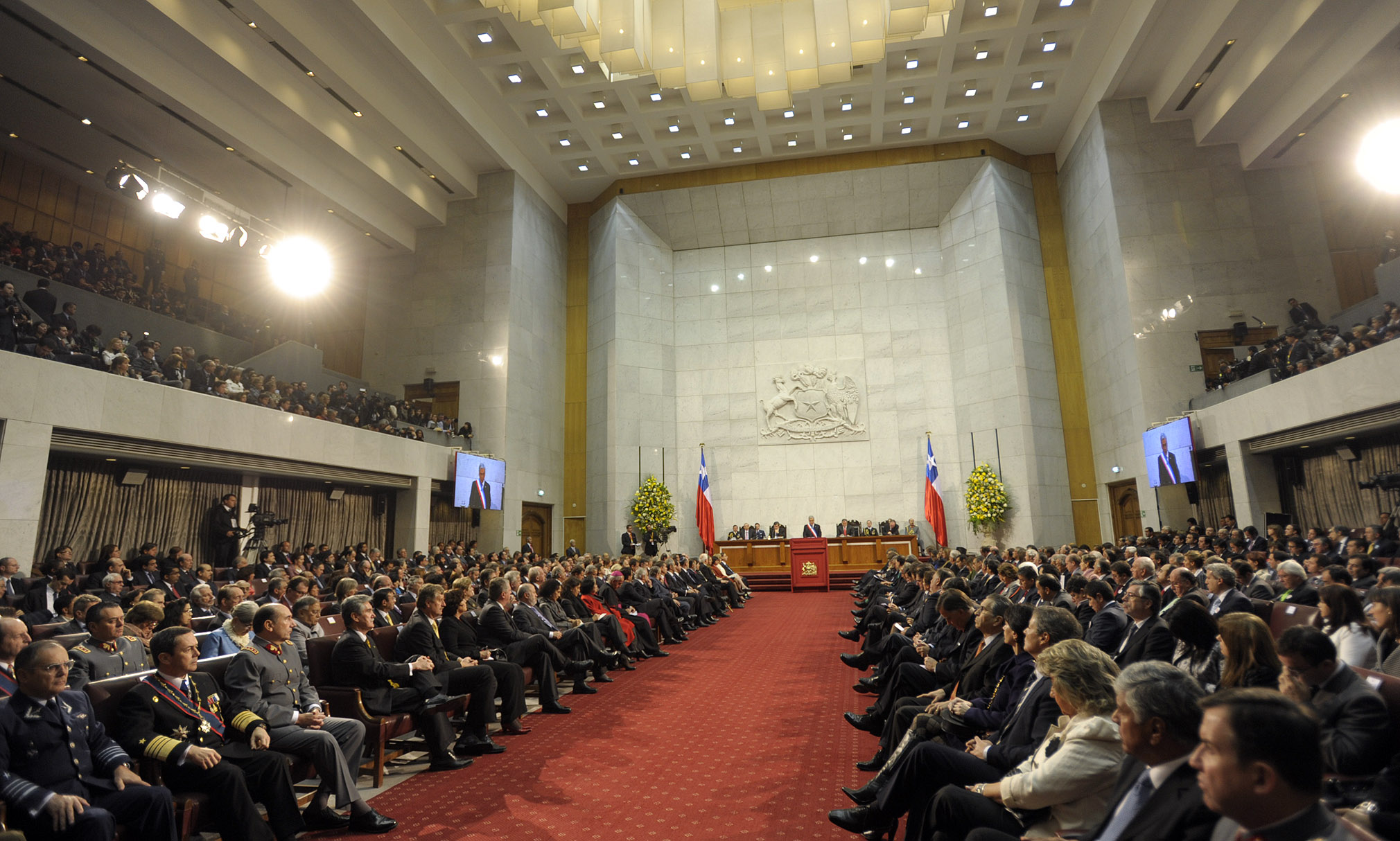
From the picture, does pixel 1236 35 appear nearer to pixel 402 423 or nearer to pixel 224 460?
pixel 402 423

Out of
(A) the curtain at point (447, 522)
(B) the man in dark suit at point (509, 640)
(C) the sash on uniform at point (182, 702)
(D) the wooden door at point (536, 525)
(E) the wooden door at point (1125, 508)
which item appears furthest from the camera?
(D) the wooden door at point (536, 525)

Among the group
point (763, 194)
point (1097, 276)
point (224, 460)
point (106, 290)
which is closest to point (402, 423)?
point (224, 460)

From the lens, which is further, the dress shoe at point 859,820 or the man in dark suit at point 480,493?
the man in dark suit at point 480,493

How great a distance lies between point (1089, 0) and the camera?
13.6 meters

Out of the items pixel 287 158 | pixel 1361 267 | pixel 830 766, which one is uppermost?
pixel 287 158

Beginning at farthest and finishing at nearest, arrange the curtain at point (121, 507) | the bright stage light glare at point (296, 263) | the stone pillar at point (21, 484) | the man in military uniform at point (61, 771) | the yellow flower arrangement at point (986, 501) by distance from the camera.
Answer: the yellow flower arrangement at point (986, 501), the bright stage light glare at point (296, 263), the curtain at point (121, 507), the stone pillar at point (21, 484), the man in military uniform at point (61, 771)

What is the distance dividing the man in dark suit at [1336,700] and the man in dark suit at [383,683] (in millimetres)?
4106

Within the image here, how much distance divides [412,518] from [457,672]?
34.0ft

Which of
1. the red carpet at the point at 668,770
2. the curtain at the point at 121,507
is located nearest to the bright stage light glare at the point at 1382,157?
the red carpet at the point at 668,770

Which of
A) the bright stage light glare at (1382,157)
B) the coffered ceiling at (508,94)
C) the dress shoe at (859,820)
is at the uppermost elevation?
the coffered ceiling at (508,94)

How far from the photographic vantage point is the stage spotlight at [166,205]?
11.5 meters

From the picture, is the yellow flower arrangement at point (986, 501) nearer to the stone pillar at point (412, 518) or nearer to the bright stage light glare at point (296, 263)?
the stone pillar at point (412, 518)

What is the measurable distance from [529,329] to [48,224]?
9367mm

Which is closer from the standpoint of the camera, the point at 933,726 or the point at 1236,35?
the point at 933,726
